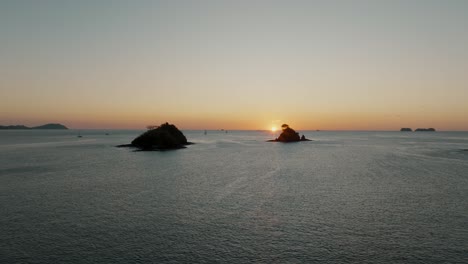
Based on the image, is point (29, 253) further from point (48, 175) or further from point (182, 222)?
point (48, 175)

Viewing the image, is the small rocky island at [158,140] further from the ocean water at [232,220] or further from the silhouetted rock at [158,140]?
the ocean water at [232,220]

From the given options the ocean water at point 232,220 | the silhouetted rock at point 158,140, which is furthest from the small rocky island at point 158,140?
the ocean water at point 232,220

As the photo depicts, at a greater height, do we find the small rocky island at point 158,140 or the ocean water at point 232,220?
the small rocky island at point 158,140

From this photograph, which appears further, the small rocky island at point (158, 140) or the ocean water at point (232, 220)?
the small rocky island at point (158, 140)

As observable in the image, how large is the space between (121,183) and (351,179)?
1326 inches

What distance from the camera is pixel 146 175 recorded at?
50.9m

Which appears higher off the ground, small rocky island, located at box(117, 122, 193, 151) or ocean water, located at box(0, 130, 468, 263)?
small rocky island, located at box(117, 122, 193, 151)

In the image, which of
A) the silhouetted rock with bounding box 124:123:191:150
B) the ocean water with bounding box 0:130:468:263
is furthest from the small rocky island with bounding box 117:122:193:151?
the ocean water with bounding box 0:130:468:263

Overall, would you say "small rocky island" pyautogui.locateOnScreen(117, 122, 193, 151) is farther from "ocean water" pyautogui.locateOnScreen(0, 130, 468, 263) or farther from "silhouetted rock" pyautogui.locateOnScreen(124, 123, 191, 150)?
"ocean water" pyautogui.locateOnScreen(0, 130, 468, 263)

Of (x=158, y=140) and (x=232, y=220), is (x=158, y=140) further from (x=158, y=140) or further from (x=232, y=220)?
(x=232, y=220)

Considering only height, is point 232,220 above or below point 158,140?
below

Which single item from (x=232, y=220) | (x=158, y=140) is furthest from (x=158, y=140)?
(x=232, y=220)

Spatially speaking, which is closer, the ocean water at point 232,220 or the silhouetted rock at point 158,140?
the ocean water at point 232,220

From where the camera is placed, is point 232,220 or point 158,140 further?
point 158,140
